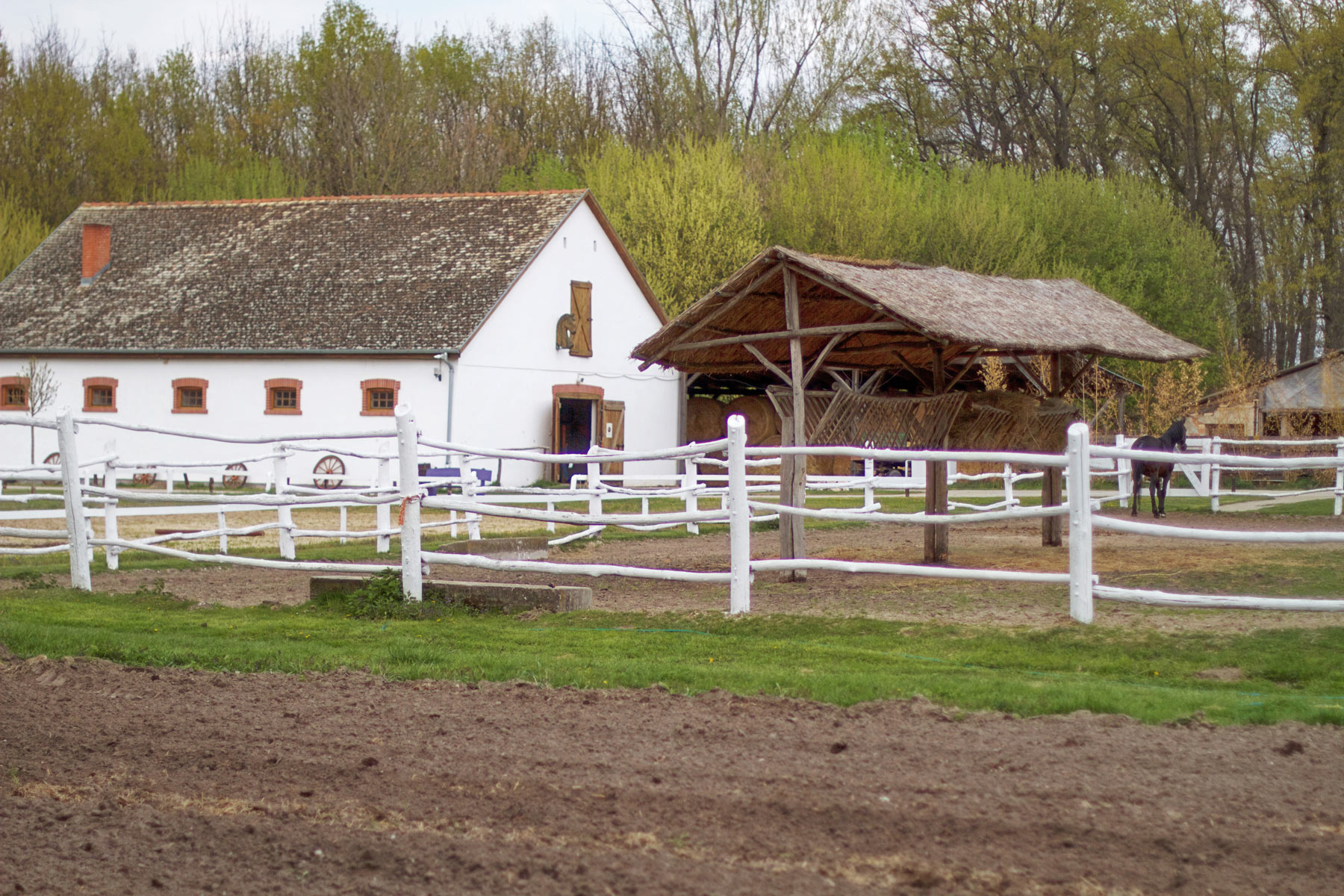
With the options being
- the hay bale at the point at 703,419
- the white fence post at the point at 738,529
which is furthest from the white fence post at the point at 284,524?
the hay bale at the point at 703,419

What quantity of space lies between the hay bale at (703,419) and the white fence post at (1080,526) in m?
25.0

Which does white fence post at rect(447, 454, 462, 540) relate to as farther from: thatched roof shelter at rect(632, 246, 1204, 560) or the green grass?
the green grass

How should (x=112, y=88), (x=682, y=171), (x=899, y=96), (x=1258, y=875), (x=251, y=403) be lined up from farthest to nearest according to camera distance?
(x=112, y=88)
(x=899, y=96)
(x=682, y=171)
(x=251, y=403)
(x=1258, y=875)

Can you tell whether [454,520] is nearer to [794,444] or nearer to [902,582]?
[794,444]

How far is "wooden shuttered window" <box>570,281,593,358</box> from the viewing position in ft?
104

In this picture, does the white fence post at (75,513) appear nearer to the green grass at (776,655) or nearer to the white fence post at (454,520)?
the green grass at (776,655)

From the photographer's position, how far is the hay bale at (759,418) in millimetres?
32406

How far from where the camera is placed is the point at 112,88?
4728cm

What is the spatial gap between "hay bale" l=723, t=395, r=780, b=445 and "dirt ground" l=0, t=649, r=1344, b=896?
1029 inches

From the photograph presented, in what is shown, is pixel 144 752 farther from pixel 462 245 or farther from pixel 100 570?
pixel 462 245

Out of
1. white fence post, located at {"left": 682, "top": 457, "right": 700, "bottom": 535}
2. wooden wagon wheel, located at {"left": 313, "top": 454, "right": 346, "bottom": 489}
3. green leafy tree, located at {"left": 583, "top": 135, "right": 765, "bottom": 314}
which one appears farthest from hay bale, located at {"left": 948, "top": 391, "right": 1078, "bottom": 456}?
green leafy tree, located at {"left": 583, "top": 135, "right": 765, "bottom": 314}

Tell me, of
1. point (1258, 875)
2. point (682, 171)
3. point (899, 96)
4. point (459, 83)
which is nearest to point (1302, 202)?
point (899, 96)

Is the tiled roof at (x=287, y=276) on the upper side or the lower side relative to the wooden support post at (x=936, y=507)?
upper

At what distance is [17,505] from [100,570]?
467 inches
